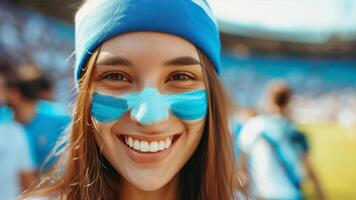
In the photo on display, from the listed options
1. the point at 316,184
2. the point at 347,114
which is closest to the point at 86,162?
the point at 316,184

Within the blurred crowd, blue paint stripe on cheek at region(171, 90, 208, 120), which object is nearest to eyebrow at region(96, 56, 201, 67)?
blue paint stripe on cheek at region(171, 90, 208, 120)

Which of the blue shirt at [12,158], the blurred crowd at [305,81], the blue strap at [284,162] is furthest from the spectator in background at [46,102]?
the blurred crowd at [305,81]

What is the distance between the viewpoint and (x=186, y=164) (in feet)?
5.52

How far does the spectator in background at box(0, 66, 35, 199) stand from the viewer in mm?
3395

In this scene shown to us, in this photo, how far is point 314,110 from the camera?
1409 inches

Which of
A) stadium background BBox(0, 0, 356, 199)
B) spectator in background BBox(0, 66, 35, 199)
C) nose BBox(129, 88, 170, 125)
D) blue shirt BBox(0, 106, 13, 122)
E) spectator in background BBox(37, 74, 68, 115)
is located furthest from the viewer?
stadium background BBox(0, 0, 356, 199)

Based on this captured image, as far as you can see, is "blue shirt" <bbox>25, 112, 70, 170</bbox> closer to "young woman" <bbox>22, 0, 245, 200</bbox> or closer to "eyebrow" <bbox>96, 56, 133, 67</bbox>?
"young woman" <bbox>22, 0, 245, 200</bbox>

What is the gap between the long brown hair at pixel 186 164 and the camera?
1.53 meters

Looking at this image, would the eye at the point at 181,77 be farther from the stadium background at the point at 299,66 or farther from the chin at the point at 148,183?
the stadium background at the point at 299,66

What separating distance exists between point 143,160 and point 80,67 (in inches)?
15.5

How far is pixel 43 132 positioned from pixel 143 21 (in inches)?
106

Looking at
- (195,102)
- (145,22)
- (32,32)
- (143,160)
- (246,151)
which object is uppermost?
(32,32)

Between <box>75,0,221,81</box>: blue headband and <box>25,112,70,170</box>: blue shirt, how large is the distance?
2.35 metres

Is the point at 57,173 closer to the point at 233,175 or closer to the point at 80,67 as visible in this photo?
the point at 80,67
